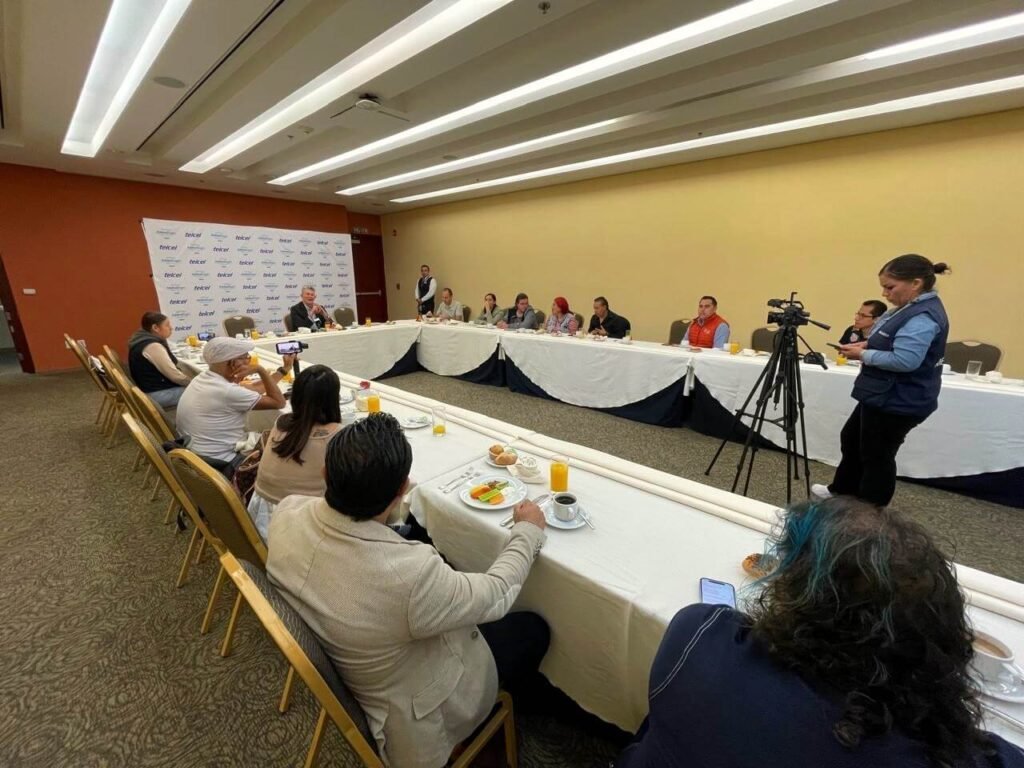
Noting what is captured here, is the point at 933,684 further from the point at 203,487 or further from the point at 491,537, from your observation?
the point at 203,487

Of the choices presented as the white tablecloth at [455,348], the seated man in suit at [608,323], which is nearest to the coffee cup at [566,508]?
the seated man in suit at [608,323]

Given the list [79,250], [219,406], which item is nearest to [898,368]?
[219,406]

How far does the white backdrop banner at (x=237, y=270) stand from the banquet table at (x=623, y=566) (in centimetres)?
676

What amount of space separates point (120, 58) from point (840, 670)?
16.0 feet

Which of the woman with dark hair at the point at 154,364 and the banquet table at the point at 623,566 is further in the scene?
the woman with dark hair at the point at 154,364

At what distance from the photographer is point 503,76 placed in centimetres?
302

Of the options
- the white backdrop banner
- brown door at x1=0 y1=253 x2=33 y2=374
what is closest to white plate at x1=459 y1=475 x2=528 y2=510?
the white backdrop banner

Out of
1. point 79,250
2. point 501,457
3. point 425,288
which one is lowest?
point 501,457

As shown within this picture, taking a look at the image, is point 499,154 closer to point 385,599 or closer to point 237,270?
point 237,270

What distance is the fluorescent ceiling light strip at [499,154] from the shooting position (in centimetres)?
418

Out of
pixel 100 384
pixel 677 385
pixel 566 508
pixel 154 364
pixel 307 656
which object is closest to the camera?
pixel 307 656

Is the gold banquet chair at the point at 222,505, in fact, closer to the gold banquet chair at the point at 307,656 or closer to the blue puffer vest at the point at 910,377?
the gold banquet chair at the point at 307,656

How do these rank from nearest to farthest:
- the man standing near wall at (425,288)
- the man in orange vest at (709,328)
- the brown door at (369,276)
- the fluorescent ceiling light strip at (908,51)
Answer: the fluorescent ceiling light strip at (908,51), the man in orange vest at (709,328), the man standing near wall at (425,288), the brown door at (369,276)

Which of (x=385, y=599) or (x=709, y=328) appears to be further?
(x=709, y=328)
